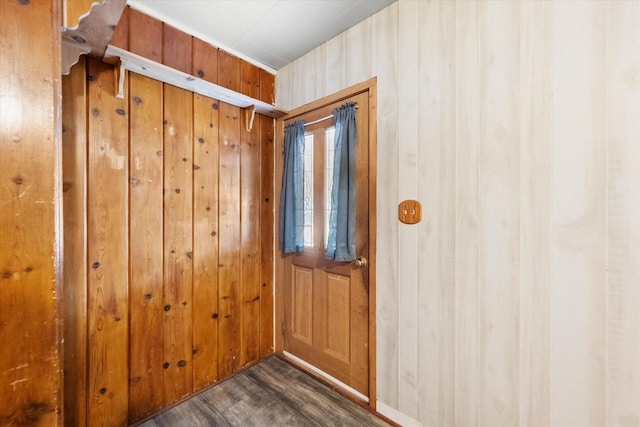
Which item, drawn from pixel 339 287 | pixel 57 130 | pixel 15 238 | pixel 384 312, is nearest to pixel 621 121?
pixel 384 312

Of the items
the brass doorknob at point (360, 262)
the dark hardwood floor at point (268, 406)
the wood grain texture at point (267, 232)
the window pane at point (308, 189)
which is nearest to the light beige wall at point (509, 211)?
the brass doorknob at point (360, 262)

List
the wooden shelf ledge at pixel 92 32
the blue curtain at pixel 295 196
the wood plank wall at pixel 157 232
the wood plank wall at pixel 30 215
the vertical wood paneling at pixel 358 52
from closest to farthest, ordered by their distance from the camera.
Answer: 1. the wood plank wall at pixel 30 215
2. the wooden shelf ledge at pixel 92 32
3. the wood plank wall at pixel 157 232
4. the vertical wood paneling at pixel 358 52
5. the blue curtain at pixel 295 196

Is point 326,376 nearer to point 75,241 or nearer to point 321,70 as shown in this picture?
point 75,241

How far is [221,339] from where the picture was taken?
2.04 m

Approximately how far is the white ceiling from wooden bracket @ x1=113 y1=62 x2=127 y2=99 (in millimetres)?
451

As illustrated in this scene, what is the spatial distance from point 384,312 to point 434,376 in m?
0.41

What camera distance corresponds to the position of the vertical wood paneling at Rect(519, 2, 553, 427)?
1150 millimetres

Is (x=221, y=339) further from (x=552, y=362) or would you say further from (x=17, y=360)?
(x=552, y=362)

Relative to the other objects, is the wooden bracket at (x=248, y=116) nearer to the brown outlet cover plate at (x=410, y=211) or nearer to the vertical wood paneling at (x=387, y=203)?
the vertical wood paneling at (x=387, y=203)

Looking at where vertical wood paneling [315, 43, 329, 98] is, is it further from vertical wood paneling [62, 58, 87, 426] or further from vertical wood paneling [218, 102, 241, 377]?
vertical wood paneling [62, 58, 87, 426]

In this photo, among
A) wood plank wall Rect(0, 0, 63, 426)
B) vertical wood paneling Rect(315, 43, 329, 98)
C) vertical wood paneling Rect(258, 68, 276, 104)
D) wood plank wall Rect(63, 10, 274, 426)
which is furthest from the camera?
vertical wood paneling Rect(258, 68, 276, 104)

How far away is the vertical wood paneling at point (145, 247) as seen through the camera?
5.32 feet

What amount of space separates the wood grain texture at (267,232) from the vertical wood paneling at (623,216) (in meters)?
2.06

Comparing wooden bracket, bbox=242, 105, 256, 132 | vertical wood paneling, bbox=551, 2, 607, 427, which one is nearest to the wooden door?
wooden bracket, bbox=242, 105, 256, 132
